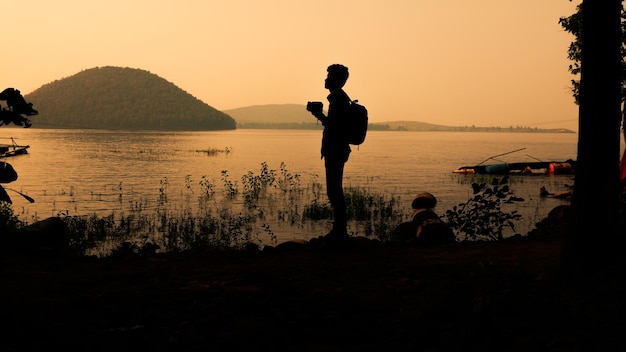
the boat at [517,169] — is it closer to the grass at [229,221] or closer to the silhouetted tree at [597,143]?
the grass at [229,221]

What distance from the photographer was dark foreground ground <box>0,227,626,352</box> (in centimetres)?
471

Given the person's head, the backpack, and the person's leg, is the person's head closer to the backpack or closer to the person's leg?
the backpack

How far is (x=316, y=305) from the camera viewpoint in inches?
228

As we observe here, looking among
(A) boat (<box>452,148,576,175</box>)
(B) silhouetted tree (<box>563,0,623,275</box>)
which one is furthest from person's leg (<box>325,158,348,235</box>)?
(A) boat (<box>452,148,576,175</box>)

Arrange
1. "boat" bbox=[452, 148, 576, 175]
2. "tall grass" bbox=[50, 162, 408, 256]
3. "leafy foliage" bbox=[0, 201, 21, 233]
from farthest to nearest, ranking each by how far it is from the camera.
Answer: "boat" bbox=[452, 148, 576, 175], "tall grass" bbox=[50, 162, 408, 256], "leafy foliage" bbox=[0, 201, 21, 233]

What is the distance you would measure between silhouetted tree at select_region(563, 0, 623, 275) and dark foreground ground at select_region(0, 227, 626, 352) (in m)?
0.39

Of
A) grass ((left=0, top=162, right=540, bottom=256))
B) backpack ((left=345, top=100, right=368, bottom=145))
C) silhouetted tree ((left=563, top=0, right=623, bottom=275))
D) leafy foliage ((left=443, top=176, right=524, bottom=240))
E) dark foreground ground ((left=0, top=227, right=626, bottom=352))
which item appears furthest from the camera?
grass ((left=0, top=162, right=540, bottom=256))

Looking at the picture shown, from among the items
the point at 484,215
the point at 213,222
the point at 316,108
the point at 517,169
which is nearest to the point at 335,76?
the point at 316,108

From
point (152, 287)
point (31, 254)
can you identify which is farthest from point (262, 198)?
point (152, 287)

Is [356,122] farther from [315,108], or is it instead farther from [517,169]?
[517,169]

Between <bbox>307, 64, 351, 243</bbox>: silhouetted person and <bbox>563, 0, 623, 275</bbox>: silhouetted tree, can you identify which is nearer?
<bbox>563, 0, 623, 275</bbox>: silhouetted tree

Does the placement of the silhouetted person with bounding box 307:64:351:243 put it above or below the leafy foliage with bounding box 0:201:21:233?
above

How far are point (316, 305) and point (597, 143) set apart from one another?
364 centimetres

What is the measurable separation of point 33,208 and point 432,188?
2264 centimetres
